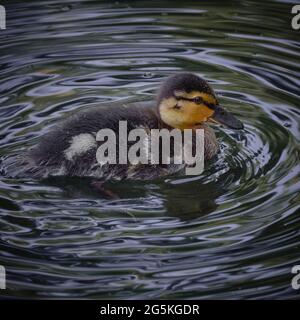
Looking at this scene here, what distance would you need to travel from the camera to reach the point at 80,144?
441 centimetres

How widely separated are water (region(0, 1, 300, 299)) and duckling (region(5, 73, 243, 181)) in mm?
86

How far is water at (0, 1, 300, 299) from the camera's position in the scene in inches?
142

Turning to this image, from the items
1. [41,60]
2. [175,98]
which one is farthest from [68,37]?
[175,98]

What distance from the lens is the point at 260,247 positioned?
3.79 metres

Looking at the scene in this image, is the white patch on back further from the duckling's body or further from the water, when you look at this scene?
the water

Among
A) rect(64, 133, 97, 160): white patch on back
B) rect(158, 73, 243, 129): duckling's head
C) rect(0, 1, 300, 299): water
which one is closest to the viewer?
rect(0, 1, 300, 299): water

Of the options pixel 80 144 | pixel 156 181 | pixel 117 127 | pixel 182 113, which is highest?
pixel 182 113

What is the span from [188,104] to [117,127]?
510 mm

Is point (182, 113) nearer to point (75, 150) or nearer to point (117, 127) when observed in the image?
point (117, 127)

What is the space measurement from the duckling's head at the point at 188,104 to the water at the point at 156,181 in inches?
10.5

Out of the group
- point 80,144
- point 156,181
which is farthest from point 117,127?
point 156,181

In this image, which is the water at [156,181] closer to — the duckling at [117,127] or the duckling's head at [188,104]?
the duckling at [117,127]

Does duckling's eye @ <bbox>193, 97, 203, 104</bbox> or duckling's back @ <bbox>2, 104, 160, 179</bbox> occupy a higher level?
duckling's eye @ <bbox>193, 97, 203, 104</bbox>

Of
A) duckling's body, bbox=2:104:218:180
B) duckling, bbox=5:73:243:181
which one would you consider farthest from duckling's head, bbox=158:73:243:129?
duckling's body, bbox=2:104:218:180
